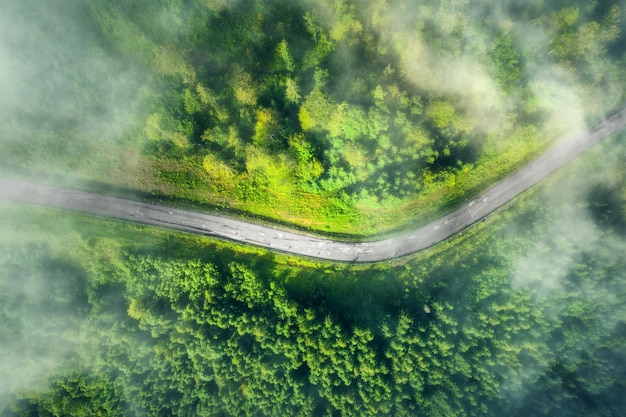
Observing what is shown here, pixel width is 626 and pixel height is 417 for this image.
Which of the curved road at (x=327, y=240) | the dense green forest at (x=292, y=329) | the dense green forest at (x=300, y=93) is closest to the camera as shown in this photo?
the dense green forest at (x=300, y=93)

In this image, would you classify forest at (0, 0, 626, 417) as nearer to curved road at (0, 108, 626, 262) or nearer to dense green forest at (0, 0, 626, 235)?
dense green forest at (0, 0, 626, 235)

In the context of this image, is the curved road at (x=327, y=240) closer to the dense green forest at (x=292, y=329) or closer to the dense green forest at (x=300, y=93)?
the dense green forest at (x=292, y=329)

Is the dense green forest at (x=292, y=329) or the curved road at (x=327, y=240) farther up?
the curved road at (x=327, y=240)

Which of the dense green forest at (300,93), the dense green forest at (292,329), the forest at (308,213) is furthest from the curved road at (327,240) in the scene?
the dense green forest at (300,93)

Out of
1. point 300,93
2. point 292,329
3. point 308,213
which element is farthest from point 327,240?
point 300,93

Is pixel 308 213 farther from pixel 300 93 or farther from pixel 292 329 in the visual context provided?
pixel 300 93

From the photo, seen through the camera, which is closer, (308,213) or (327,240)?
(308,213)

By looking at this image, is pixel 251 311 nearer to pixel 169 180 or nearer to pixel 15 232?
pixel 169 180
